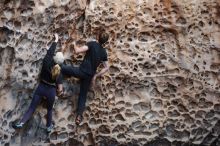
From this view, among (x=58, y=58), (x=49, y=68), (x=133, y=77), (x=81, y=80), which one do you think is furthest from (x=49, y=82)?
(x=133, y=77)

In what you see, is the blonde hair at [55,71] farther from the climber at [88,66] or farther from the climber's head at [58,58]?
the climber at [88,66]

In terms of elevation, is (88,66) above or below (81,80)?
above

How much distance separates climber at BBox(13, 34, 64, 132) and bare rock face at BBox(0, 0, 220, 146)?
136 millimetres

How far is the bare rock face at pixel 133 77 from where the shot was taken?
5.77 m

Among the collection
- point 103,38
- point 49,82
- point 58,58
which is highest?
point 103,38

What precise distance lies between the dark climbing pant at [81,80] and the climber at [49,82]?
130 millimetres

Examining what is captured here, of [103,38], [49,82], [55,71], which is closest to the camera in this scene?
[55,71]

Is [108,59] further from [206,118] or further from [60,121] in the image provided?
[206,118]

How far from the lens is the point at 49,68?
5.61 meters

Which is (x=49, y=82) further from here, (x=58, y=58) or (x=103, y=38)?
(x=103, y=38)

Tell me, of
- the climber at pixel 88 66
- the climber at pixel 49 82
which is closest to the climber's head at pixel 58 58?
the climber at pixel 49 82

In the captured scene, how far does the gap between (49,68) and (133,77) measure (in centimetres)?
108

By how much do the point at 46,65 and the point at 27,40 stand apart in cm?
32

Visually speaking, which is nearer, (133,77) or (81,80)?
(81,80)
